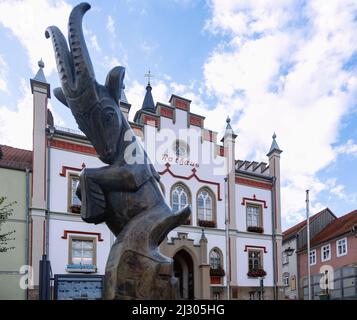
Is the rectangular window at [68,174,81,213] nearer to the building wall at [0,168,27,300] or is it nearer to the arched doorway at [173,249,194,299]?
the building wall at [0,168,27,300]

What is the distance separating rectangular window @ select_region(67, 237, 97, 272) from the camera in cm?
2166

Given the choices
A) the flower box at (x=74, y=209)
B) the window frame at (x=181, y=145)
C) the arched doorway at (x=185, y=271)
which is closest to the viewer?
the flower box at (x=74, y=209)

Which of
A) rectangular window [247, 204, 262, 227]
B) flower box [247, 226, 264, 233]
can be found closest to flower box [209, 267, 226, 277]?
flower box [247, 226, 264, 233]

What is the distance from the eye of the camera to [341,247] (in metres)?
31.6

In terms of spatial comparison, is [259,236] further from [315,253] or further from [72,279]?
[72,279]

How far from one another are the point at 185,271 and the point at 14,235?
9.62 metres

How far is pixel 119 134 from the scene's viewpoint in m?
7.09

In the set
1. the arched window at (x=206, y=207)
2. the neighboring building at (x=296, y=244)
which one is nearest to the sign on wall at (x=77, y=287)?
the arched window at (x=206, y=207)

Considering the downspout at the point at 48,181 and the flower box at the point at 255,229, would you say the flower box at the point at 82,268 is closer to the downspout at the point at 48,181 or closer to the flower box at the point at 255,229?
the downspout at the point at 48,181

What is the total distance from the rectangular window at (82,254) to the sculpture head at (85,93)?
15771 millimetres

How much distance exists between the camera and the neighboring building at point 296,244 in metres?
36.1

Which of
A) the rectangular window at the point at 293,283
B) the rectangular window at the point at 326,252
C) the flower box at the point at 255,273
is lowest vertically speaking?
the rectangular window at the point at 293,283

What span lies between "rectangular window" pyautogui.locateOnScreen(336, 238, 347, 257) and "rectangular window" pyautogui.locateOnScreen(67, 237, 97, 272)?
17759mm


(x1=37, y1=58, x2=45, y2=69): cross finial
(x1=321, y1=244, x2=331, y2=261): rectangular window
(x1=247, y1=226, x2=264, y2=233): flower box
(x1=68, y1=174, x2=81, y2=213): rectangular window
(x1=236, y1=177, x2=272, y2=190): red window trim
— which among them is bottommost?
(x1=321, y1=244, x2=331, y2=261): rectangular window
